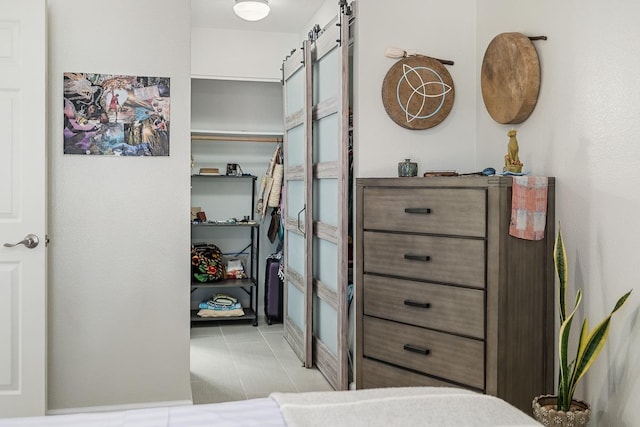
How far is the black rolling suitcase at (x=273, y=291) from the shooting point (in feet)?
18.2

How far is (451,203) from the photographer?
2.87 meters

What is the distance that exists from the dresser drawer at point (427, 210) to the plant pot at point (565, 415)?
729 millimetres

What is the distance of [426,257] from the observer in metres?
2.97

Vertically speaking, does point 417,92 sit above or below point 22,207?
above

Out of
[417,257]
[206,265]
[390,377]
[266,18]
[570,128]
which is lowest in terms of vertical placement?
[390,377]

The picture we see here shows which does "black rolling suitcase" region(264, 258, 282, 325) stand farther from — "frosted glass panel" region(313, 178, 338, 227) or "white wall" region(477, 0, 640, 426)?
"white wall" region(477, 0, 640, 426)

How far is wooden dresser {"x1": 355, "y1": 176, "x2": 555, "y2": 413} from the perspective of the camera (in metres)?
2.74

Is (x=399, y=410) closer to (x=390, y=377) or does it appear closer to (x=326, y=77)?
(x=390, y=377)

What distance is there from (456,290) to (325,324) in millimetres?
1460

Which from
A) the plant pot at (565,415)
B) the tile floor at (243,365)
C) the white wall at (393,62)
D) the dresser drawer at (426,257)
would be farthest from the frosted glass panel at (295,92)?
the plant pot at (565,415)

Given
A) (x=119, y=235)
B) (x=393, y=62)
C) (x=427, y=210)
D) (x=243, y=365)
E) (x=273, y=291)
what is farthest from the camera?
(x=273, y=291)

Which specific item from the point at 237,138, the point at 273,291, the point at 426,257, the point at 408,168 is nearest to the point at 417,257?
the point at 426,257

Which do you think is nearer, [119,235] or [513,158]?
[513,158]

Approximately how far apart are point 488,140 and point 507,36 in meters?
0.58
